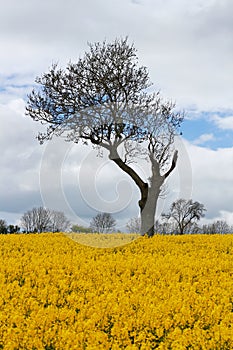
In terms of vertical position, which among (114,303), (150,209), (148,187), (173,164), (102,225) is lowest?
(114,303)

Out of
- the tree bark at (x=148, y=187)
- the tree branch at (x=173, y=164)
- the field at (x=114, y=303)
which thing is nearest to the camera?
the field at (x=114, y=303)

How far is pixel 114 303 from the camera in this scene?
813cm

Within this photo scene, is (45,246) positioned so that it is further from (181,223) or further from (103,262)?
(181,223)

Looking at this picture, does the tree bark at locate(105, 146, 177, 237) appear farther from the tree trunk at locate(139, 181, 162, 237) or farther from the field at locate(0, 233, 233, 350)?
the field at locate(0, 233, 233, 350)

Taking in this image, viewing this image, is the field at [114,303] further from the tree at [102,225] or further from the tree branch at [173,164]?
the tree branch at [173,164]

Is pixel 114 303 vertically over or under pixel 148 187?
under

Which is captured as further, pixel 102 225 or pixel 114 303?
pixel 102 225

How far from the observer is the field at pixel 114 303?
21.6 ft

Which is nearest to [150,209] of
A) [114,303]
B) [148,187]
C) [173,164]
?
[148,187]

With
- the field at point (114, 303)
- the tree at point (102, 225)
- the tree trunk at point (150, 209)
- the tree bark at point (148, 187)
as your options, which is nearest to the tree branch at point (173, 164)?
the tree bark at point (148, 187)

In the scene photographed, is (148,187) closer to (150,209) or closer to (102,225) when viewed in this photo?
(150,209)

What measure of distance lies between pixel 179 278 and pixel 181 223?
4212 centimetres

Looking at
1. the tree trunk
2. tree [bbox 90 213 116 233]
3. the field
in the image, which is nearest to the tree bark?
the tree trunk

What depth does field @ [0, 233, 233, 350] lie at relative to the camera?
21.6 ft
